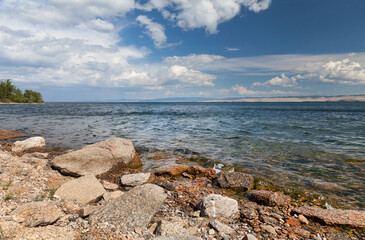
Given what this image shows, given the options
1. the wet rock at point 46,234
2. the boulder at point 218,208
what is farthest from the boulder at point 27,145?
the boulder at point 218,208

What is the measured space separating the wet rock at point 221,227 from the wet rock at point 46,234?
2854 millimetres

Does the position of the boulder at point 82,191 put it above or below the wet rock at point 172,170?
above

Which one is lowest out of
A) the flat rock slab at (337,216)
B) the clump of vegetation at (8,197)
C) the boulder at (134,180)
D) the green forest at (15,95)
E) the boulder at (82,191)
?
the flat rock slab at (337,216)

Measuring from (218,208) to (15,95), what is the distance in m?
152

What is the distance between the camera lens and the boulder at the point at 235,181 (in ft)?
21.8

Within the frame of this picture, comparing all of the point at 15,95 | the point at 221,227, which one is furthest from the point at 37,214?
the point at 15,95

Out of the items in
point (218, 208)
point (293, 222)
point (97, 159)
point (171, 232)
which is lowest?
point (293, 222)

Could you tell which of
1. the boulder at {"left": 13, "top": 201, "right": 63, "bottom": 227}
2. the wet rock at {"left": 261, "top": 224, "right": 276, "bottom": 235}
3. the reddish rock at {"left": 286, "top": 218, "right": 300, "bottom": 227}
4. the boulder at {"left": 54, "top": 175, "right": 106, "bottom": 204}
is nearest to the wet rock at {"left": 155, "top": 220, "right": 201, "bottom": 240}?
the wet rock at {"left": 261, "top": 224, "right": 276, "bottom": 235}

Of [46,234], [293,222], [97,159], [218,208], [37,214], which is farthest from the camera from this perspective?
[97,159]

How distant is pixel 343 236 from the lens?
4.21m

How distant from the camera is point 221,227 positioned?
4.18 metres

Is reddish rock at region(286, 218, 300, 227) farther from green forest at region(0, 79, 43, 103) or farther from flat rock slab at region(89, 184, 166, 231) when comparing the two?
green forest at region(0, 79, 43, 103)

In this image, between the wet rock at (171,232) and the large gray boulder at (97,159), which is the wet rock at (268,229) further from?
the large gray boulder at (97,159)

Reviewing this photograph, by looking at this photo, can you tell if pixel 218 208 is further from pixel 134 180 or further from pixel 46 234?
pixel 46 234
